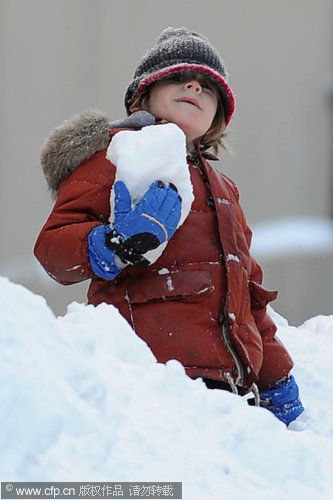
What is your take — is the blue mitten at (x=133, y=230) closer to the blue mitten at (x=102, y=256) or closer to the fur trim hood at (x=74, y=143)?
the blue mitten at (x=102, y=256)

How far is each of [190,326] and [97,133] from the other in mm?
623

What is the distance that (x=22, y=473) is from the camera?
1352 mm

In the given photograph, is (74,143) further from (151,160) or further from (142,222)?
(142,222)

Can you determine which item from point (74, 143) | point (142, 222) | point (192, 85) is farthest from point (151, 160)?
point (192, 85)

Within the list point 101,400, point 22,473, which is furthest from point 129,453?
point 22,473

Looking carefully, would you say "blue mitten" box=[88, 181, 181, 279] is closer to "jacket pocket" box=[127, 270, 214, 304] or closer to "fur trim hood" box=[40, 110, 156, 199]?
"jacket pocket" box=[127, 270, 214, 304]

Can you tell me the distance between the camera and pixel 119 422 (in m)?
1.57

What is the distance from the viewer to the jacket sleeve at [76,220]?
87.7 inches

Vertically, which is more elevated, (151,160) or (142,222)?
(151,160)

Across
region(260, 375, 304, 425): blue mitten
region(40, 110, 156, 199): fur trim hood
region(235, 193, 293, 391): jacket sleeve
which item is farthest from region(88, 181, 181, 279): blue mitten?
region(260, 375, 304, 425): blue mitten

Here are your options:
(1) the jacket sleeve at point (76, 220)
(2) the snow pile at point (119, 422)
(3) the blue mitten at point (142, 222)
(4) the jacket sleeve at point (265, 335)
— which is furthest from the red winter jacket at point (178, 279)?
(2) the snow pile at point (119, 422)

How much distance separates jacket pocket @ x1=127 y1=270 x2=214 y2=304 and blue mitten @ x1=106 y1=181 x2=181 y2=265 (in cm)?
14

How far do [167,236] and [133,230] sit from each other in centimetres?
10

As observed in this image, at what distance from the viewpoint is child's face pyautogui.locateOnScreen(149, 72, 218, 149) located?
2535mm
